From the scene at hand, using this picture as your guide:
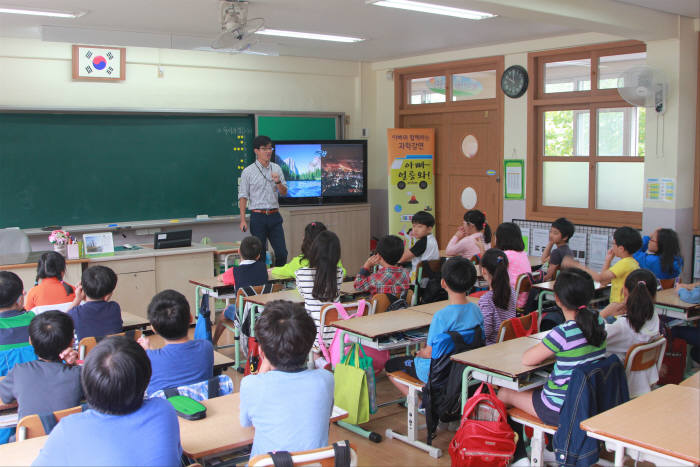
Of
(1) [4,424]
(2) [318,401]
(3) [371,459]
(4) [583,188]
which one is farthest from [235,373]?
(4) [583,188]

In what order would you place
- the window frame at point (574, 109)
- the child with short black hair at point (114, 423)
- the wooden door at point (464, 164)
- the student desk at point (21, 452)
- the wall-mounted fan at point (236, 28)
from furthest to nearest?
the wooden door at point (464, 164)
the window frame at point (574, 109)
the wall-mounted fan at point (236, 28)
the student desk at point (21, 452)
the child with short black hair at point (114, 423)

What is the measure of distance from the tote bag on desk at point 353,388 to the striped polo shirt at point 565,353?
105cm

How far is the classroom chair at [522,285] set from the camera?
5051 mm

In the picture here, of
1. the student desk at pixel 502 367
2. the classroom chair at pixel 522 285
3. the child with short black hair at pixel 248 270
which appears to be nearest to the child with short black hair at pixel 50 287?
the child with short black hair at pixel 248 270

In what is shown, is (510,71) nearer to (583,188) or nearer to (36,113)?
(583,188)

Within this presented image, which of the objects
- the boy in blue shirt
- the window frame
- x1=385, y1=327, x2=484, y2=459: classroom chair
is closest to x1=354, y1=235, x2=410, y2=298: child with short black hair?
the boy in blue shirt

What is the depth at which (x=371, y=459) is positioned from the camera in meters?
3.77

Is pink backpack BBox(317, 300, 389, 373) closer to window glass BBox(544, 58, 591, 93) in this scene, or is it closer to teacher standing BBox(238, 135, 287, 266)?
teacher standing BBox(238, 135, 287, 266)

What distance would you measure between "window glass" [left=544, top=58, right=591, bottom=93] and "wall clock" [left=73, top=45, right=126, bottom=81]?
15.3ft

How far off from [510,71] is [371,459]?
5.25 meters

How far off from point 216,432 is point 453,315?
166 cm

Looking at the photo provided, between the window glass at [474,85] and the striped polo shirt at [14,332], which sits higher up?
the window glass at [474,85]

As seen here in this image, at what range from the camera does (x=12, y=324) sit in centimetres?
352

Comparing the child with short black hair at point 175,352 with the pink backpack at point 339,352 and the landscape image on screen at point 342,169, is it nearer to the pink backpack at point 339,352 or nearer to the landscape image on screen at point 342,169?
the pink backpack at point 339,352
